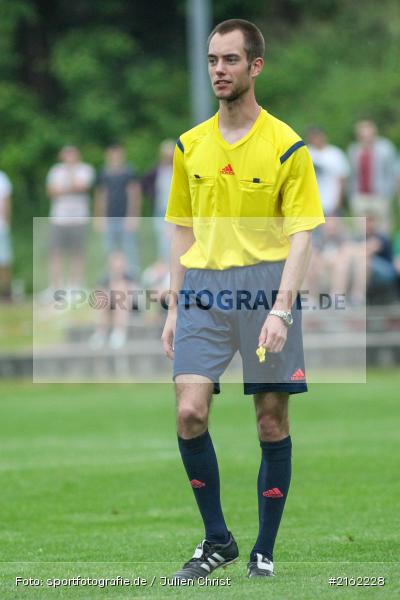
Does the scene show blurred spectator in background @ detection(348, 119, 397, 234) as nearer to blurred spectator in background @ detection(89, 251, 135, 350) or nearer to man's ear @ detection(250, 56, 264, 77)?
blurred spectator in background @ detection(89, 251, 135, 350)

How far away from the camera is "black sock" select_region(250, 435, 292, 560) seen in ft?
22.8

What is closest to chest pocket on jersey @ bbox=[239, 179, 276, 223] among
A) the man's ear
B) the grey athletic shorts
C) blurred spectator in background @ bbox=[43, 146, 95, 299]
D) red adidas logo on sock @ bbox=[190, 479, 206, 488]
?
the grey athletic shorts

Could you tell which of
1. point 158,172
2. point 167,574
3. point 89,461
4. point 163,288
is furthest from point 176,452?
point 158,172

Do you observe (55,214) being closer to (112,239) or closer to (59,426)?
(112,239)

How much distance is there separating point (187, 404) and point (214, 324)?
413mm

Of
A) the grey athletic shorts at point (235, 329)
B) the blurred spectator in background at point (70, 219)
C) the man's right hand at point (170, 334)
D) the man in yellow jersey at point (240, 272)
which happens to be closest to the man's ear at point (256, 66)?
the man in yellow jersey at point (240, 272)

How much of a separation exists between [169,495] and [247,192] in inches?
146

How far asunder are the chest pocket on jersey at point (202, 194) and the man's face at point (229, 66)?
40 cm

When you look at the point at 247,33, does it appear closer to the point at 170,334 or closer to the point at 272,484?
the point at 170,334

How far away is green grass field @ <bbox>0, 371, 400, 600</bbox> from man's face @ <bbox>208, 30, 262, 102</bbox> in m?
2.26

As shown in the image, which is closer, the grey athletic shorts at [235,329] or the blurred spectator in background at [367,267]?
the grey athletic shorts at [235,329]

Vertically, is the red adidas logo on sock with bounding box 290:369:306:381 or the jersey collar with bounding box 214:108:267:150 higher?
the jersey collar with bounding box 214:108:267:150

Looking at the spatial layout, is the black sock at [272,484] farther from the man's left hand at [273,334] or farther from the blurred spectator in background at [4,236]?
the blurred spectator in background at [4,236]

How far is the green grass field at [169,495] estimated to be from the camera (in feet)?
22.8
